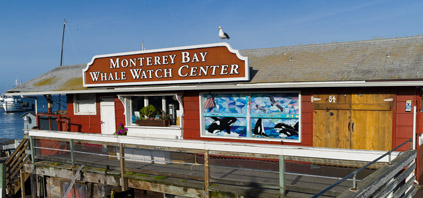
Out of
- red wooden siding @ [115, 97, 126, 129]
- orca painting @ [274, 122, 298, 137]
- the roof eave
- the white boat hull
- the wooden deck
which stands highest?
the roof eave

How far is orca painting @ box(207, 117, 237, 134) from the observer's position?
10.7 metres

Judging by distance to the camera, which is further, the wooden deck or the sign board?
the sign board

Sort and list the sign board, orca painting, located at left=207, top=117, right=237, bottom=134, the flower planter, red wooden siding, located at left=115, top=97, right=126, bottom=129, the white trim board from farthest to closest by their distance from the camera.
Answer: red wooden siding, located at left=115, top=97, right=126, bottom=129, the flower planter, orca painting, located at left=207, top=117, right=237, bottom=134, the sign board, the white trim board

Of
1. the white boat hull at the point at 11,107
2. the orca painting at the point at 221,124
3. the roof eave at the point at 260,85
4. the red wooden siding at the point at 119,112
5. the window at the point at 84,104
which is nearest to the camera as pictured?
the roof eave at the point at 260,85

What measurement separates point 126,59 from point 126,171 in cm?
507

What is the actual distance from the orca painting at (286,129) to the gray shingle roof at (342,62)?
1.41 m

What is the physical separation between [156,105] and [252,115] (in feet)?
12.5

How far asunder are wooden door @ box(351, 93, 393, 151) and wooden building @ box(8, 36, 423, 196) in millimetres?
24

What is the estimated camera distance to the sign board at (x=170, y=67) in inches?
405

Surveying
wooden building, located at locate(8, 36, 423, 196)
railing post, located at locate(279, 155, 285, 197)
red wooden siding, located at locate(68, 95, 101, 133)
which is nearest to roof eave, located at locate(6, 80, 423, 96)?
wooden building, located at locate(8, 36, 423, 196)

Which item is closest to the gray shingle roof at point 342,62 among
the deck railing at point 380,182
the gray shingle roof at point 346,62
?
the gray shingle roof at point 346,62

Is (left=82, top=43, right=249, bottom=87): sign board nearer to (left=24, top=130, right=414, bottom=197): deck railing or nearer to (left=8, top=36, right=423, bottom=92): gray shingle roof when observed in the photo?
(left=8, top=36, right=423, bottom=92): gray shingle roof

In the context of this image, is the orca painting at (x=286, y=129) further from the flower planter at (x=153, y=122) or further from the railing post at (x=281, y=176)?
the flower planter at (x=153, y=122)

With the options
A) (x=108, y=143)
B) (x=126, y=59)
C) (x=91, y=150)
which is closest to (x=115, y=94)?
(x=126, y=59)
